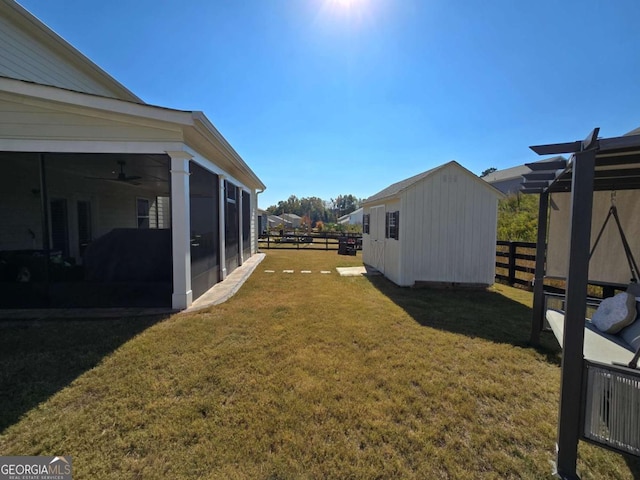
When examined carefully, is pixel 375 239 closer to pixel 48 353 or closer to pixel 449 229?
pixel 449 229

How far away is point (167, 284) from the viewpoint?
16.6 ft

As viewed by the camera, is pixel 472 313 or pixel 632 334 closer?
pixel 632 334

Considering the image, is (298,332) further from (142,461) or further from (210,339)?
(142,461)

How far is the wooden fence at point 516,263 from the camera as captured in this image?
7.44 m

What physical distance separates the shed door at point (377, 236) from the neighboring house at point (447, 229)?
5.69ft

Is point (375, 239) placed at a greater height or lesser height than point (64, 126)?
lesser

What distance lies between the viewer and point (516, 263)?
308 inches

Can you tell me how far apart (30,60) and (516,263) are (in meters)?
12.5

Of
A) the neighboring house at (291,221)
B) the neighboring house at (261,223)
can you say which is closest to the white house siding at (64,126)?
the neighboring house at (261,223)

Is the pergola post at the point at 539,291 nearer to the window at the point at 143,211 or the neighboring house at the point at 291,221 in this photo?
the window at the point at 143,211

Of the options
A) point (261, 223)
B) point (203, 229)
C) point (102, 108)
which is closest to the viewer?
point (102, 108)

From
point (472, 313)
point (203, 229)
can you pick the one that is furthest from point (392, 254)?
point (203, 229)

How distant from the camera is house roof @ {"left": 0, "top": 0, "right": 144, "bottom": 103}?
5.19 m

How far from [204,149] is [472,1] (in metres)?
6.00
